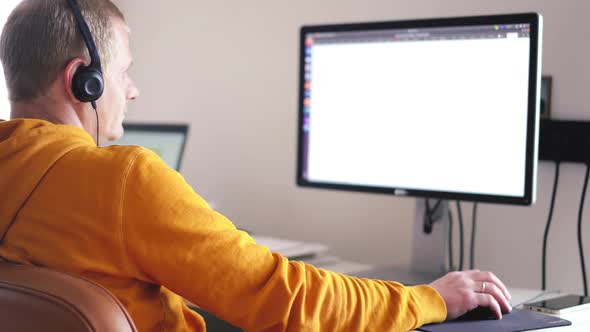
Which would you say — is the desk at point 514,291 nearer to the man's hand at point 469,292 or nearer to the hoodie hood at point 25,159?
the man's hand at point 469,292

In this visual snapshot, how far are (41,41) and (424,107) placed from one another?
2.48 ft

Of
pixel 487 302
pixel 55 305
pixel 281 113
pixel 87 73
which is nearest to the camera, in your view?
pixel 55 305

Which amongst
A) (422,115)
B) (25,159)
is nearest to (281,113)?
Result: (422,115)

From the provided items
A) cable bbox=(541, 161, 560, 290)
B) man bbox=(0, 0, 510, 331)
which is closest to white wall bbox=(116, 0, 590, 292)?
cable bbox=(541, 161, 560, 290)

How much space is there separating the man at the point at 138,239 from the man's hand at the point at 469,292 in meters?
0.11

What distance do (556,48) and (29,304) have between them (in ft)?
3.85

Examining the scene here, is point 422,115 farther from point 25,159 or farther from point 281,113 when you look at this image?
point 25,159

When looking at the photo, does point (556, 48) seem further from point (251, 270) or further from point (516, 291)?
point (251, 270)

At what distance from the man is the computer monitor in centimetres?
99

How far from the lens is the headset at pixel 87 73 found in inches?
38.4

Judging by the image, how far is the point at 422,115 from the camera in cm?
147

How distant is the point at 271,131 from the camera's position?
2037 mm

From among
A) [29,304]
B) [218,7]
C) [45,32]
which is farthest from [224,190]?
[29,304]

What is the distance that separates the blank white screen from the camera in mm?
1371
